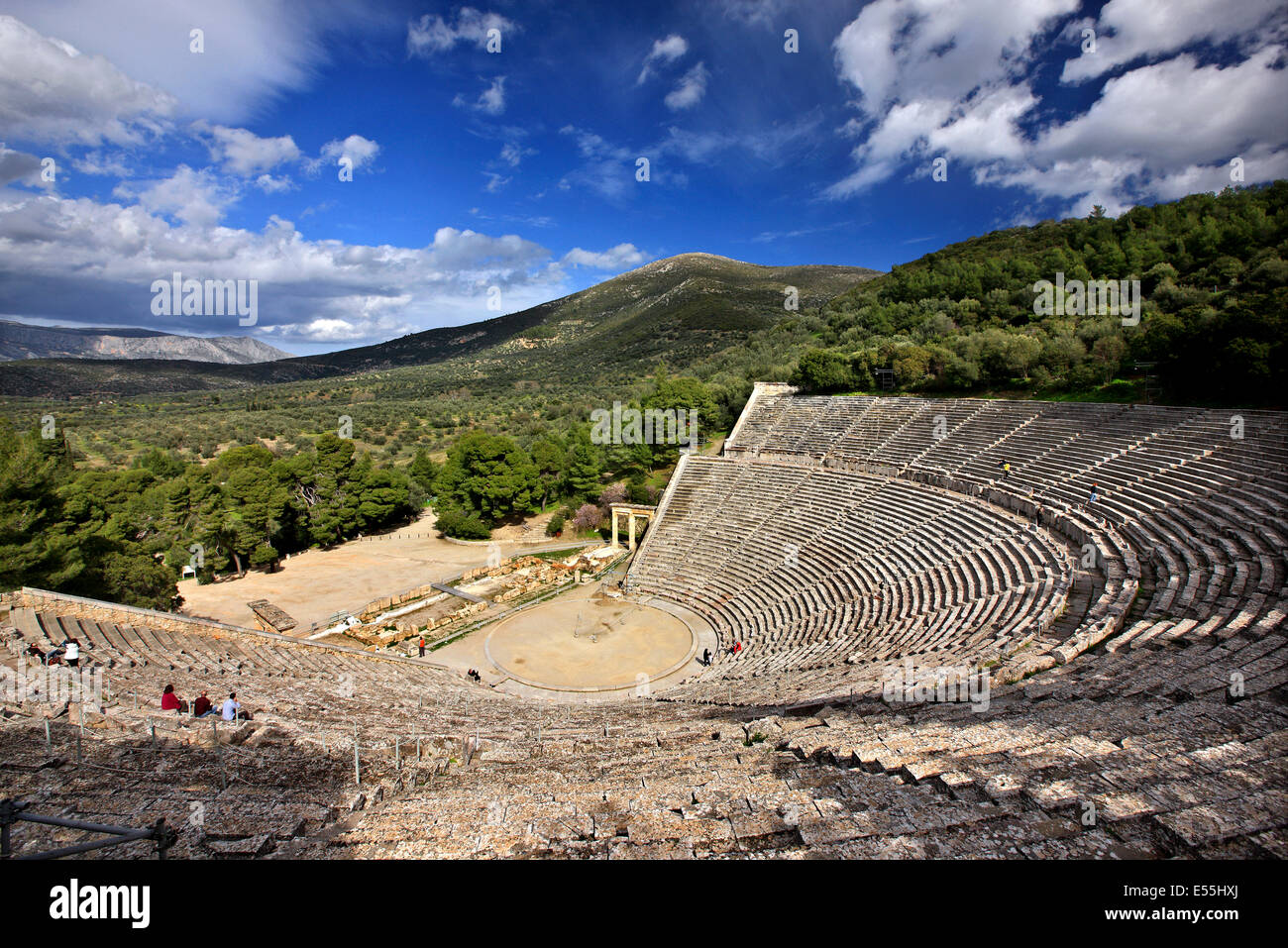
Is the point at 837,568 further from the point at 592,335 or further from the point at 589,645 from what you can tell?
the point at 592,335

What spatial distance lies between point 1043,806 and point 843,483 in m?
21.3

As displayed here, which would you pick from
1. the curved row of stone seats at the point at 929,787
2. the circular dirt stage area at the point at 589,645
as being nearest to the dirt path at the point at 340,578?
the circular dirt stage area at the point at 589,645

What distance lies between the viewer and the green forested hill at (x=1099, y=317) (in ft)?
68.1

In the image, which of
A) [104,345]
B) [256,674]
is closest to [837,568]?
[256,674]

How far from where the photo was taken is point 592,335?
338 ft

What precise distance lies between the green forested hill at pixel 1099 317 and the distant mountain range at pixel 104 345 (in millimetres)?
166804

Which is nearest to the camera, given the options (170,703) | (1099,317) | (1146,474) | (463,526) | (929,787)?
(929,787)

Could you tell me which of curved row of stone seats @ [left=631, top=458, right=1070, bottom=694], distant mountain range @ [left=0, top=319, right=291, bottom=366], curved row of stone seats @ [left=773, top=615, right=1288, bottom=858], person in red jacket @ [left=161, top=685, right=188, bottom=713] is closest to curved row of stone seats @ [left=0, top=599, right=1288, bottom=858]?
curved row of stone seats @ [left=773, top=615, right=1288, bottom=858]

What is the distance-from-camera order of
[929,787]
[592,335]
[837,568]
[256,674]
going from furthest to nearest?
1. [592,335]
2. [837,568]
3. [256,674]
4. [929,787]

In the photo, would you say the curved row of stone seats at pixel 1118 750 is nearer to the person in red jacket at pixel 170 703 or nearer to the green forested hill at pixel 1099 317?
the person in red jacket at pixel 170 703

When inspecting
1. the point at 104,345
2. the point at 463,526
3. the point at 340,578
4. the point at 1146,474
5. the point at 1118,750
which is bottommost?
the point at 340,578

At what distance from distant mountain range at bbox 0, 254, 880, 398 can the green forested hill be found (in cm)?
2820

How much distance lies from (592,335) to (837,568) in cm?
8977

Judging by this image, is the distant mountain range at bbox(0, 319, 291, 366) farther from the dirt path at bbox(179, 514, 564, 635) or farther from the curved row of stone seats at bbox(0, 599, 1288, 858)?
the curved row of stone seats at bbox(0, 599, 1288, 858)
